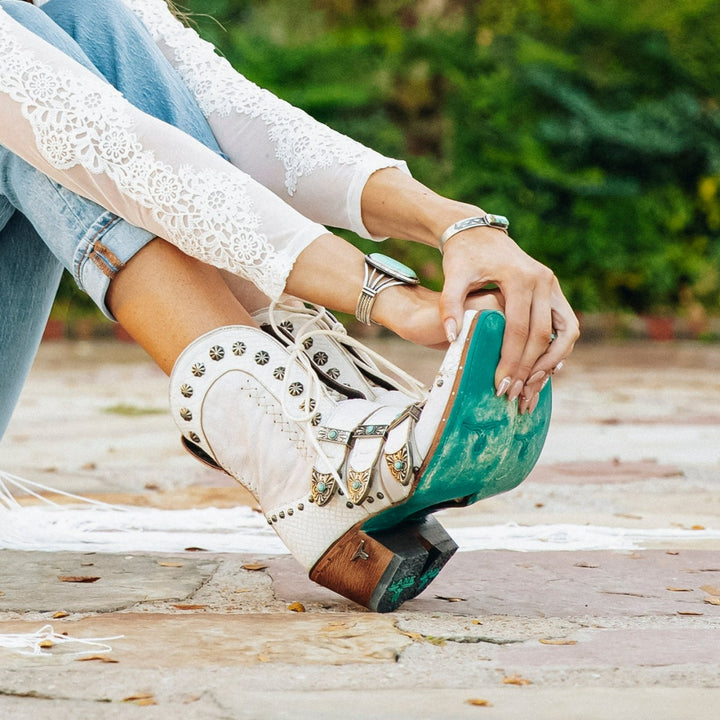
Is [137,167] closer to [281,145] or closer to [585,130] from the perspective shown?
[281,145]

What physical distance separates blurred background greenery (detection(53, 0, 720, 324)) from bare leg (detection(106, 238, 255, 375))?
4261 millimetres

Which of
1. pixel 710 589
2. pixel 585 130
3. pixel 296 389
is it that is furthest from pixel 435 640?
pixel 585 130

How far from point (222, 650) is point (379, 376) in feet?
1.29

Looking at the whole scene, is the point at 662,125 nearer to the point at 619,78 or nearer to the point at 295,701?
the point at 619,78

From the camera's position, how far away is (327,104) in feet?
18.7

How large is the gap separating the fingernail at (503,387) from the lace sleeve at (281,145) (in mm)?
381

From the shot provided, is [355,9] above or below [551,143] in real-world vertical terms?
above

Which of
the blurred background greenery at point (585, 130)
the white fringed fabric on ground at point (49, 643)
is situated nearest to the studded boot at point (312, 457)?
the white fringed fabric on ground at point (49, 643)

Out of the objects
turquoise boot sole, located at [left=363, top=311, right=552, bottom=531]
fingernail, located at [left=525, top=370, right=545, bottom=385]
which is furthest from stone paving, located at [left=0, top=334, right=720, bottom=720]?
fingernail, located at [left=525, top=370, right=545, bottom=385]

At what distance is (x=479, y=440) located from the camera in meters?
1.07

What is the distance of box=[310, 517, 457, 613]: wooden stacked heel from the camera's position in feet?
3.71

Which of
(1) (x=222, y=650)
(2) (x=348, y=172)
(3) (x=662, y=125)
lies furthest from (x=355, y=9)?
(1) (x=222, y=650)

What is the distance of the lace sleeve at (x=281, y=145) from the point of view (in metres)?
1.37

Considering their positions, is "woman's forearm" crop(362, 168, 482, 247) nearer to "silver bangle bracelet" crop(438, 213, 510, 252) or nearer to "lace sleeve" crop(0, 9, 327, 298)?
"silver bangle bracelet" crop(438, 213, 510, 252)
